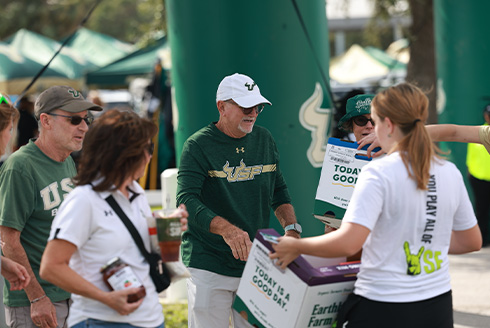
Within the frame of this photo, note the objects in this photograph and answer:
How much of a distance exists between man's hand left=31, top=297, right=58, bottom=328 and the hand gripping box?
1060 millimetres

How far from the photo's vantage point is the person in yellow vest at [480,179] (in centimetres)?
948

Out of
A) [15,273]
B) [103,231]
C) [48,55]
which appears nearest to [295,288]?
[103,231]

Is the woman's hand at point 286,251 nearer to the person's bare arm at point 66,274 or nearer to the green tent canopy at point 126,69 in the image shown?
the person's bare arm at point 66,274

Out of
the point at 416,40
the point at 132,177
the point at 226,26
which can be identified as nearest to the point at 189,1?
the point at 226,26

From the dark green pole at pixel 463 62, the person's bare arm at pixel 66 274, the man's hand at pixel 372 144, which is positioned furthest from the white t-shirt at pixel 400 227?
the dark green pole at pixel 463 62

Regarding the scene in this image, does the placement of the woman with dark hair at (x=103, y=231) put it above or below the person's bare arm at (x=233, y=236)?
above

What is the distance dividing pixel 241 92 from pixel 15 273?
4.83 feet

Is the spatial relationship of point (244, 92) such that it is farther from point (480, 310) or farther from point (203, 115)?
point (480, 310)

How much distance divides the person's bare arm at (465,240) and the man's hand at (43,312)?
76.0 inches

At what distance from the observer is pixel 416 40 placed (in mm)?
14672

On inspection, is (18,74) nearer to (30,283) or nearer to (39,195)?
(39,195)

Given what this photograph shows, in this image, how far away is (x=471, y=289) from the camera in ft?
24.9

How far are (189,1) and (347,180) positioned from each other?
2827 mm

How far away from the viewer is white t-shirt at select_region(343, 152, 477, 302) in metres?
2.90
